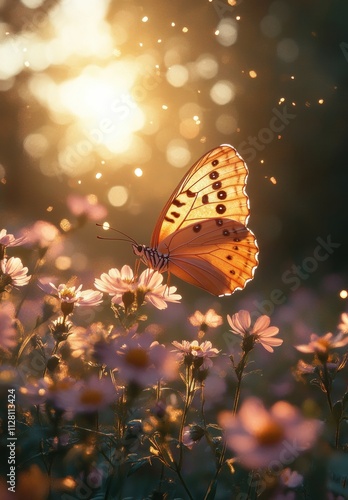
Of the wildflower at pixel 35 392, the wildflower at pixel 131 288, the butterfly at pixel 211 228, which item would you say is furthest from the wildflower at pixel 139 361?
the butterfly at pixel 211 228

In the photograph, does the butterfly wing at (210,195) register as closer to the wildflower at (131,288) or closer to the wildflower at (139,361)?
the wildflower at (131,288)

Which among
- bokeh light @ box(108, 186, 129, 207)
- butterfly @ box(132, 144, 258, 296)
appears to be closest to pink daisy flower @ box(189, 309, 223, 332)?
butterfly @ box(132, 144, 258, 296)

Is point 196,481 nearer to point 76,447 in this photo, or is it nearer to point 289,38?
Answer: point 76,447

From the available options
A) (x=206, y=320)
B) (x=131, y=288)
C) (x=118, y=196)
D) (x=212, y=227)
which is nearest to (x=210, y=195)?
(x=212, y=227)

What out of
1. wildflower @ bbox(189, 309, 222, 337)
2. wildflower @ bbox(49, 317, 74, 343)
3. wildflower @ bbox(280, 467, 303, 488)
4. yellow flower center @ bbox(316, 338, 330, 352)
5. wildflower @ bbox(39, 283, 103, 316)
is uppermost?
wildflower @ bbox(39, 283, 103, 316)

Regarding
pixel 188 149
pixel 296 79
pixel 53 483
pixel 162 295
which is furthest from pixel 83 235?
pixel 53 483

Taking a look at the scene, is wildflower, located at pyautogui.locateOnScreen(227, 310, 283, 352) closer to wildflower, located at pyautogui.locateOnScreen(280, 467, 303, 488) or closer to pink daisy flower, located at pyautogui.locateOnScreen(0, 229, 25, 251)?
wildflower, located at pyautogui.locateOnScreen(280, 467, 303, 488)

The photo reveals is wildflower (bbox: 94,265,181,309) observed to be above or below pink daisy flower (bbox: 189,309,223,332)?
above
